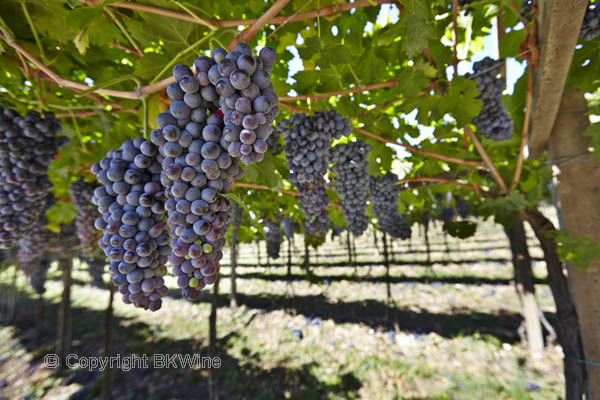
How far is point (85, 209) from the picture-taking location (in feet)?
9.80

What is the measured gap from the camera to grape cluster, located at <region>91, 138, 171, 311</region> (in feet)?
2.87

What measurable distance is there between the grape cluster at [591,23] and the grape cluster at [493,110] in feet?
1.94

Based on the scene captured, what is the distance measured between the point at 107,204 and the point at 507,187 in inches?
127

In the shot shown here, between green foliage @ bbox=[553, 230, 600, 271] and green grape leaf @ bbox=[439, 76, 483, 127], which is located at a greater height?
green grape leaf @ bbox=[439, 76, 483, 127]

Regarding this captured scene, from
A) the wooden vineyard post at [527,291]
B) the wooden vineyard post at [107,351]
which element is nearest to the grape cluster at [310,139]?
the wooden vineyard post at [107,351]

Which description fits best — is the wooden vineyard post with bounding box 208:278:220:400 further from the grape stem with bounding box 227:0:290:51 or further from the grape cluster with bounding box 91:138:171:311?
the grape stem with bounding box 227:0:290:51

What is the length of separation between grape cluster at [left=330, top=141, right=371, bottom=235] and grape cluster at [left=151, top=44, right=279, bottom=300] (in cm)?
170

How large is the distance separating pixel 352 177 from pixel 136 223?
1.98m

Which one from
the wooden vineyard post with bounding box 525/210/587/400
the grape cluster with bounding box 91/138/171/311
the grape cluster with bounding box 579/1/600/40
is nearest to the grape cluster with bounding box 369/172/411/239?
the wooden vineyard post with bounding box 525/210/587/400

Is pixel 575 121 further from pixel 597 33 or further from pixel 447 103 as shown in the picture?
pixel 447 103

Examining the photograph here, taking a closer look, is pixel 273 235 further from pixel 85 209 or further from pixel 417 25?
pixel 417 25

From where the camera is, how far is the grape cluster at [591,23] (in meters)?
1.57

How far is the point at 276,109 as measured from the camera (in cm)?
87
